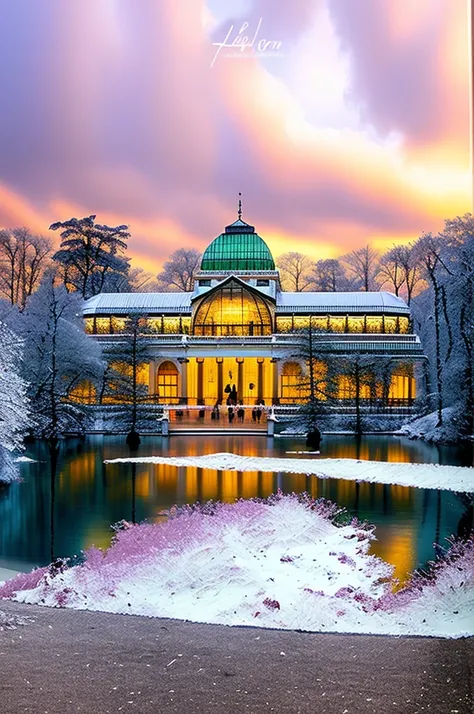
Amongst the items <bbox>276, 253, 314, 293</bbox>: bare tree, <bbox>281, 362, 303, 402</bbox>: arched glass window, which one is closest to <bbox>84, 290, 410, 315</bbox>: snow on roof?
<bbox>276, 253, 314, 293</bbox>: bare tree

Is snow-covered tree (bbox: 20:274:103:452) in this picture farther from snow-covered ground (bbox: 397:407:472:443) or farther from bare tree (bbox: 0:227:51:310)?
snow-covered ground (bbox: 397:407:472:443)

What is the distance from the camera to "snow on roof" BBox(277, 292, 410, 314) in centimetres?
1551

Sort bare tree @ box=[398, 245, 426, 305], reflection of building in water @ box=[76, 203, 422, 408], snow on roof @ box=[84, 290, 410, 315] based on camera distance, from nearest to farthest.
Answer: bare tree @ box=[398, 245, 426, 305], snow on roof @ box=[84, 290, 410, 315], reflection of building in water @ box=[76, 203, 422, 408]

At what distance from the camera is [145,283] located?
348 inches

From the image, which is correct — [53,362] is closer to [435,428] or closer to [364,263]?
[364,263]

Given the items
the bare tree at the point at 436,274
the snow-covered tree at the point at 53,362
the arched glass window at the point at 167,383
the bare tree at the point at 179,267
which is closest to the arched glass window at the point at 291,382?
the arched glass window at the point at 167,383

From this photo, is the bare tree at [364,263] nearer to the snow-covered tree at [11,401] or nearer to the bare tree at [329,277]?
the bare tree at [329,277]

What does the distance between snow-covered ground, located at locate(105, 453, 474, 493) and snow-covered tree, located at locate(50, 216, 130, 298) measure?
222cm

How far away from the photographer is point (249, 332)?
2170cm

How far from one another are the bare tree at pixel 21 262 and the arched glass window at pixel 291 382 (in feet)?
13.0

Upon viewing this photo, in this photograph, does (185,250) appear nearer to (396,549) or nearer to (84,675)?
(396,549)

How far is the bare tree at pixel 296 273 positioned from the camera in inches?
501

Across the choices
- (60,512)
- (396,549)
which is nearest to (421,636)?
(396,549)

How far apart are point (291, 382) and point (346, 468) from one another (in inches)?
127
